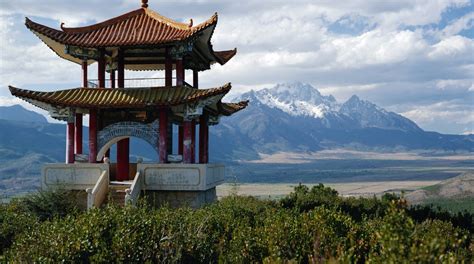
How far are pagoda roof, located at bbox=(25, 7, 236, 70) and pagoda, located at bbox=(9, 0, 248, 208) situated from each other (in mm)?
44

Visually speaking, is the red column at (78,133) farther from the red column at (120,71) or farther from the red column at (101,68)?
the red column at (120,71)

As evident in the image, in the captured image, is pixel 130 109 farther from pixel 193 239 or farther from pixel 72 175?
pixel 193 239

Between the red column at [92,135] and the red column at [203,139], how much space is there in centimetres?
616

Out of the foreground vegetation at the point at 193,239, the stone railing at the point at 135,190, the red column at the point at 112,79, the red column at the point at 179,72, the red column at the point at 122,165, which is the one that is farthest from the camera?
the red column at the point at 112,79

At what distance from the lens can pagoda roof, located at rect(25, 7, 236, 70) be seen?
2778 centimetres

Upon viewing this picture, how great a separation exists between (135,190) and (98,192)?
4.78ft

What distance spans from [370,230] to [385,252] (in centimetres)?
987

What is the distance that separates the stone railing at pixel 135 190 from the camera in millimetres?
24578

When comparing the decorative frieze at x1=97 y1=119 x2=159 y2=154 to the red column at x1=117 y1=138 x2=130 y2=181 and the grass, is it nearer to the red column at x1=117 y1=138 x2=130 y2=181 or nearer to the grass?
the red column at x1=117 y1=138 x2=130 y2=181

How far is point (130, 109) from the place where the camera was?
95.3ft

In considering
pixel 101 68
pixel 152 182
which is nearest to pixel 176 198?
pixel 152 182

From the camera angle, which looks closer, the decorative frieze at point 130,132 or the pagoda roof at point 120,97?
the pagoda roof at point 120,97

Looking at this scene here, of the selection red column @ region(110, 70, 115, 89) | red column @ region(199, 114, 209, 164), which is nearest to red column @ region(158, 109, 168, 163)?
red column @ region(110, 70, 115, 89)

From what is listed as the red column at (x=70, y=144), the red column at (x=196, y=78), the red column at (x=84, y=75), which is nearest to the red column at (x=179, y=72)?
the red column at (x=196, y=78)
